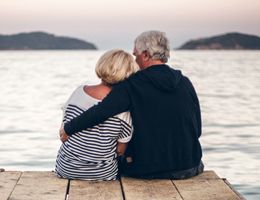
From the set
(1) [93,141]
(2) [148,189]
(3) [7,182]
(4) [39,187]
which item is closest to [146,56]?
(1) [93,141]

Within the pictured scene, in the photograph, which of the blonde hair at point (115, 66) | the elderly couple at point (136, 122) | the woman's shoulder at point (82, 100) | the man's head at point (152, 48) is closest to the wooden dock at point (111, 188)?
the elderly couple at point (136, 122)

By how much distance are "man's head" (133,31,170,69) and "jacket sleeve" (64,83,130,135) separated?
0.81ft

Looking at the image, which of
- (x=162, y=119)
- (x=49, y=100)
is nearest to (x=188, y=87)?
(x=162, y=119)

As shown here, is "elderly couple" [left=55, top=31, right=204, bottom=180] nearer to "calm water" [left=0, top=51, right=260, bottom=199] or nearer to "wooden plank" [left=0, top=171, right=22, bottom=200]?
"wooden plank" [left=0, top=171, right=22, bottom=200]

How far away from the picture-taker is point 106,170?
16.5 ft

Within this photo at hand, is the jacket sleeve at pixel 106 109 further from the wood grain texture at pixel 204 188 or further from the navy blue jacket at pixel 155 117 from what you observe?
the wood grain texture at pixel 204 188

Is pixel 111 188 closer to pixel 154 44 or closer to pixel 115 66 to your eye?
pixel 115 66

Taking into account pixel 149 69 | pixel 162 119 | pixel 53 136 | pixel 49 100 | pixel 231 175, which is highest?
pixel 149 69

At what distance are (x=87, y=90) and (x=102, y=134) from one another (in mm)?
298

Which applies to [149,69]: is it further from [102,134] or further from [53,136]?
[53,136]

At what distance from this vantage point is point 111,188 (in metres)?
4.81

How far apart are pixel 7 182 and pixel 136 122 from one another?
2.94 ft

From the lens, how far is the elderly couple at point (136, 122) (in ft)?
16.0

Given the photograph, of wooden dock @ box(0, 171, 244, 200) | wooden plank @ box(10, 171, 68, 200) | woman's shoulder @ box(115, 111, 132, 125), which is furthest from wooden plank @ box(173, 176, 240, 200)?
wooden plank @ box(10, 171, 68, 200)
